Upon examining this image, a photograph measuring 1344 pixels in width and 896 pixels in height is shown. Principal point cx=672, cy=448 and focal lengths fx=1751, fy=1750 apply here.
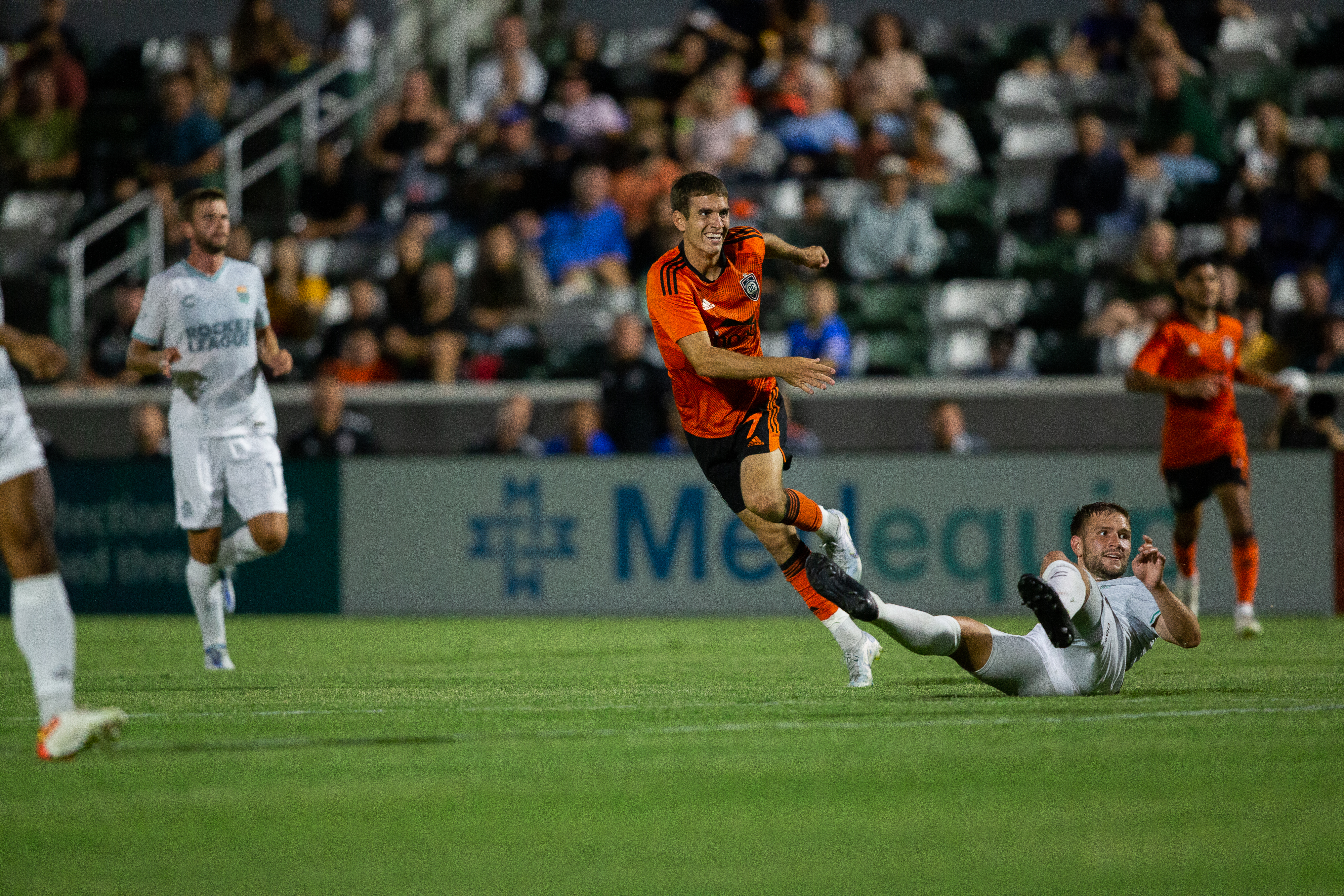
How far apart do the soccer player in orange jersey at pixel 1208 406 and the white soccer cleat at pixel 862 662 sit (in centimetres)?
363

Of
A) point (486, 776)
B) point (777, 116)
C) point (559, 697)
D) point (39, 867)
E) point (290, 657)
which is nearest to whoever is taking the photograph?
point (39, 867)

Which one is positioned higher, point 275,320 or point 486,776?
point 275,320

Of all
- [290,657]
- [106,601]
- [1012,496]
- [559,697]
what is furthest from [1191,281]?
[106,601]

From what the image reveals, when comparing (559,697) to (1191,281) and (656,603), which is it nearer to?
(1191,281)

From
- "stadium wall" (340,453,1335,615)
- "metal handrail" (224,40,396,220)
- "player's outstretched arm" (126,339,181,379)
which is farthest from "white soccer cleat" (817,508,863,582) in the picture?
"metal handrail" (224,40,396,220)

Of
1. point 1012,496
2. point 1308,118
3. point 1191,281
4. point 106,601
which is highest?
point 1308,118

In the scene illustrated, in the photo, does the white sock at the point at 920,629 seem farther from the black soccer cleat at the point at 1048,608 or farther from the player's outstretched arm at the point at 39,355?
the player's outstretched arm at the point at 39,355

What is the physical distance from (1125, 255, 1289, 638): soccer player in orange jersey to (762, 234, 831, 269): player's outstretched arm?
3424 millimetres

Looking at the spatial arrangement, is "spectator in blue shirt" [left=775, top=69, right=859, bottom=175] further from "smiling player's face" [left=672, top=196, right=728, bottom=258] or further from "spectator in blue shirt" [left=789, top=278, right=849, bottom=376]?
"smiling player's face" [left=672, top=196, right=728, bottom=258]

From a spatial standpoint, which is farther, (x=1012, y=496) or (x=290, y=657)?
(x=1012, y=496)

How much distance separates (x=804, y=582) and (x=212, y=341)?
11.5 feet

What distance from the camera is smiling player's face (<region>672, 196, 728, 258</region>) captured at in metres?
7.56

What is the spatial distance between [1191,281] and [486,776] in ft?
22.3

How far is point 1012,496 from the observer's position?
13484mm
